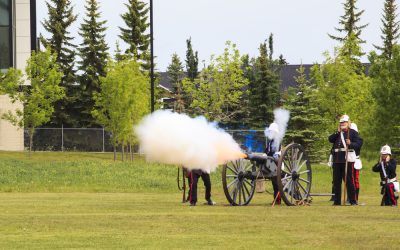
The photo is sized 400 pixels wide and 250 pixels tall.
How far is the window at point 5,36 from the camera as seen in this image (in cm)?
6712

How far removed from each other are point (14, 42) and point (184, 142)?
46757 mm

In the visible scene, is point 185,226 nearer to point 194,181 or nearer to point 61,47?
point 194,181

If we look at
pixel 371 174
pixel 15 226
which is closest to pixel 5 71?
pixel 371 174

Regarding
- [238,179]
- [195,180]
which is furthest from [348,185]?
[195,180]

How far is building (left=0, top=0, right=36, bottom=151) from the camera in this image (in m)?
67.5

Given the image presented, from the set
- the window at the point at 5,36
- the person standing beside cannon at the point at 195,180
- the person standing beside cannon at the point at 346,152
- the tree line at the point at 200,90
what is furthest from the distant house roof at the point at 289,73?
the person standing beside cannon at the point at 195,180

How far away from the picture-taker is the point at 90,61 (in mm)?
87188

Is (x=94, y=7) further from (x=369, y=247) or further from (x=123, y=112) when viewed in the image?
(x=369, y=247)

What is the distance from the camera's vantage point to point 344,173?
1010 inches

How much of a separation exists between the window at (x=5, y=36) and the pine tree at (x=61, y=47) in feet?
55.0

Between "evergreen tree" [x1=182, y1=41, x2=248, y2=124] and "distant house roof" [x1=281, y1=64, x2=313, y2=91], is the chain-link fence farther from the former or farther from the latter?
"distant house roof" [x1=281, y1=64, x2=313, y2=91]

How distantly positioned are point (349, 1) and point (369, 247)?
328ft

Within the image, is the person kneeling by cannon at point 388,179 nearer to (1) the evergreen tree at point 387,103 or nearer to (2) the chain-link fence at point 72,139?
(1) the evergreen tree at point 387,103

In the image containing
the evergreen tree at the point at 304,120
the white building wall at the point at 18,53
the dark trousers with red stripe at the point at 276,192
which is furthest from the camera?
the white building wall at the point at 18,53
